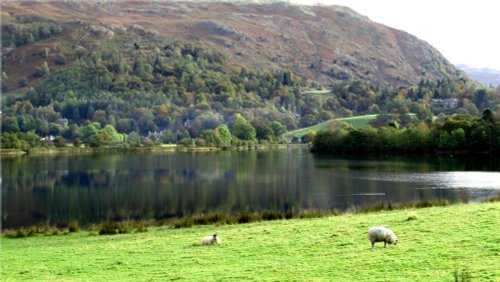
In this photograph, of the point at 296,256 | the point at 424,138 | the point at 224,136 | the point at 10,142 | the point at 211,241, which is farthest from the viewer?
the point at 224,136

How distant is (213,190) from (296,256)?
38311 millimetres

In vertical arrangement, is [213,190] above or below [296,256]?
below

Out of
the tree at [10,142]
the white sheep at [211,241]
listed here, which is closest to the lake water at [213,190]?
the white sheep at [211,241]

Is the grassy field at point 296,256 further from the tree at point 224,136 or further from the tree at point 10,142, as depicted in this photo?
the tree at point 224,136

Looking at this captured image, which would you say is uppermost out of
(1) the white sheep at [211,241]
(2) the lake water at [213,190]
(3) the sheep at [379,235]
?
(3) the sheep at [379,235]

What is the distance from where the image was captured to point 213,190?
5566 centimetres

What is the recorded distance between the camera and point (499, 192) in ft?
152

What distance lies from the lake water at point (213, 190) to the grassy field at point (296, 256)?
56.8ft

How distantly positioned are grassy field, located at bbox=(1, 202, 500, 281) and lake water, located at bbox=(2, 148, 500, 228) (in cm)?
1731

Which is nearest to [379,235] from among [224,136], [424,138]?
[424,138]

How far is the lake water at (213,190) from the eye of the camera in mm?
42406

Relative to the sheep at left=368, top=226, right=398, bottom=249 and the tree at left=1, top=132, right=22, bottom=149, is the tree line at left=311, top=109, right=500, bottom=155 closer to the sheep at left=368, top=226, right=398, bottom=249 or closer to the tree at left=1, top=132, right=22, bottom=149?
the tree at left=1, top=132, right=22, bottom=149

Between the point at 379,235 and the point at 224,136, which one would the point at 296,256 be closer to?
the point at 379,235

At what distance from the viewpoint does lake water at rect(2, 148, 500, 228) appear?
4241cm
